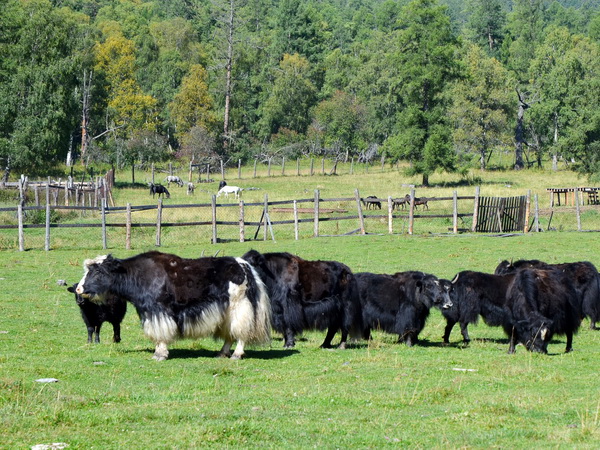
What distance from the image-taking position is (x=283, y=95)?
9712 centimetres

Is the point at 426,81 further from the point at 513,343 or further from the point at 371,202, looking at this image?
the point at 513,343

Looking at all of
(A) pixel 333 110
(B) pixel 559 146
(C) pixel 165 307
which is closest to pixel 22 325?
(C) pixel 165 307

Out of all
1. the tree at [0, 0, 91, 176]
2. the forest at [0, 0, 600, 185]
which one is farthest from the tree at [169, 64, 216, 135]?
the tree at [0, 0, 91, 176]

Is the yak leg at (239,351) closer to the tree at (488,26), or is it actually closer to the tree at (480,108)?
the tree at (480,108)

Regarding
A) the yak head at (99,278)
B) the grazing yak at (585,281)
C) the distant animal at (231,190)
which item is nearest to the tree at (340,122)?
the distant animal at (231,190)

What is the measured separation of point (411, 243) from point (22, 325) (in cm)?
1814

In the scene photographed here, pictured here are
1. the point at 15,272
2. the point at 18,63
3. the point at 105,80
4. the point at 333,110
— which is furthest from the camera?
the point at 333,110

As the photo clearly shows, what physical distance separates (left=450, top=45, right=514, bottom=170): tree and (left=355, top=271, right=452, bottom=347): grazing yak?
222ft

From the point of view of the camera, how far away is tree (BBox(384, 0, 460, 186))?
64.1 meters

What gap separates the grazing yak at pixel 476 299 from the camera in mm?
14537

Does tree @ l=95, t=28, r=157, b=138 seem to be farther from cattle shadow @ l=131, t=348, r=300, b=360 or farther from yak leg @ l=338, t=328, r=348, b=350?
cattle shadow @ l=131, t=348, r=300, b=360

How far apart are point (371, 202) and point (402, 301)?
31258mm

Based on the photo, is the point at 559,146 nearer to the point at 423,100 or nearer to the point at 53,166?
the point at 423,100

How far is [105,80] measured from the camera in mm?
85500
